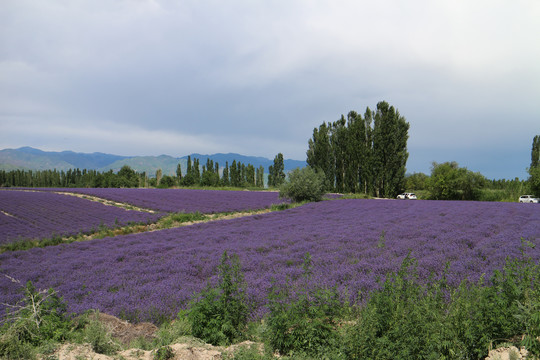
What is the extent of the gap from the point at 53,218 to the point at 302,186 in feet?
76.9

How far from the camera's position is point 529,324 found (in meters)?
3.28

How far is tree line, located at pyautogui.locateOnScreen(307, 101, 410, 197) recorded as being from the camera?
4625 centimetres

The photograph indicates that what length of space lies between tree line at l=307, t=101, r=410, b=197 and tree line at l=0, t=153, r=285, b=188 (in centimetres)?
2215

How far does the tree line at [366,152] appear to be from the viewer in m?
46.2

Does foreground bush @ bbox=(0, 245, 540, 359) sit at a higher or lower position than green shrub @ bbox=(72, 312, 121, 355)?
higher

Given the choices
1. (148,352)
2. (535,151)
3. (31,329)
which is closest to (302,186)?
(148,352)

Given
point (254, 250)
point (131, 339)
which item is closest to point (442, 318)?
point (131, 339)

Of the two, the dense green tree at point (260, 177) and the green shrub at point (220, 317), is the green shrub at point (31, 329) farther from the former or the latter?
the dense green tree at point (260, 177)

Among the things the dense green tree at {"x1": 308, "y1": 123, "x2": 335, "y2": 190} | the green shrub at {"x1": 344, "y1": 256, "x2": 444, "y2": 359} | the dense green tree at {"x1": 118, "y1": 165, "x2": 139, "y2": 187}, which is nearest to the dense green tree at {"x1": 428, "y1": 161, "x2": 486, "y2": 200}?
the dense green tree at {"x1": 308, "y1": 123, "x2": 335, "y2": 190}

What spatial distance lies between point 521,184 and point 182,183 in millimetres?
79590

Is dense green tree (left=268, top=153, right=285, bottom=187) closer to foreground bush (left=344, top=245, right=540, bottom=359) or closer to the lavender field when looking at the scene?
the lavender field

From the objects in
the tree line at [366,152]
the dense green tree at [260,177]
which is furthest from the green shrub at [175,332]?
the dense green tree at [260,177]

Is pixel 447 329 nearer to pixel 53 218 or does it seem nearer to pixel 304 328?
pixel 304 328

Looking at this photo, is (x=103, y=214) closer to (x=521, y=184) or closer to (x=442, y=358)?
(x=442, y=358)
